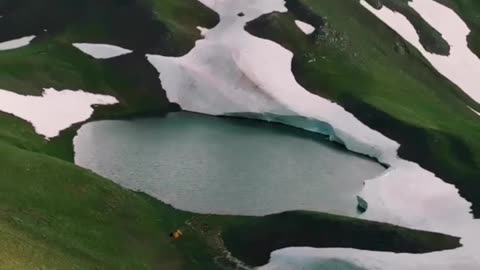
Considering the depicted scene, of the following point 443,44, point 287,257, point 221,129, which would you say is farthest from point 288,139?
point 443,44

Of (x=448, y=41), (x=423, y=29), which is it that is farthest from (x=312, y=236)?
(x=448, y=41)

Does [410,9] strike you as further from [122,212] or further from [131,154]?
[122,212]

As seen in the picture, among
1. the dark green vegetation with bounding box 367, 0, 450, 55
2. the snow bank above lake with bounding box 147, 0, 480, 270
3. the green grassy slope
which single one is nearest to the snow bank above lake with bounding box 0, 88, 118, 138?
the green grassy slope

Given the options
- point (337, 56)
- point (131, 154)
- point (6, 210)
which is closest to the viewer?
point (6, 210)

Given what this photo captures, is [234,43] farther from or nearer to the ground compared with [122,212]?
nearer to the ground

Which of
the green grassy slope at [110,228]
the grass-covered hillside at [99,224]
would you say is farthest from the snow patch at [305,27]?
the green grassy slope at [110,228]

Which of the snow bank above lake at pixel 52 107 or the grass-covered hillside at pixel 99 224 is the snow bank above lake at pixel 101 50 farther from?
the snow bank above lake at pixel 52 107

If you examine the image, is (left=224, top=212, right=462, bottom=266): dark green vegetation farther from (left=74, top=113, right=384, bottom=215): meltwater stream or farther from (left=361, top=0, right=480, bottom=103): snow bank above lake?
(left=361, top=0, right=480, bottom=103): snow bank above lake
